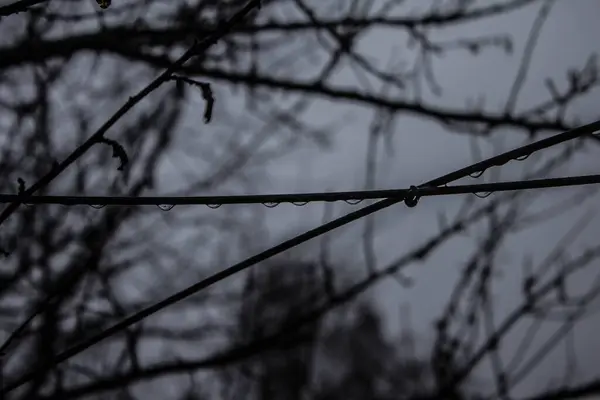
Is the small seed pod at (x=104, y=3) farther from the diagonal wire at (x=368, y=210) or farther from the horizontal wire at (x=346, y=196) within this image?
the diagonal wire at (x=368, y=210)

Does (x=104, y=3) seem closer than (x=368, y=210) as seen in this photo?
No

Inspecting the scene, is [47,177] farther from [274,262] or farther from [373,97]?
[274,262]

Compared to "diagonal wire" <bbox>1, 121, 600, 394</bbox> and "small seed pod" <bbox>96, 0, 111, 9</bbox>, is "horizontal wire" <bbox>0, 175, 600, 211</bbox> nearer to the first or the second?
"diagonal wire" <bbox>1, 121, 600, 394</bbox>

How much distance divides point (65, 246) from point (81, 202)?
2.80m

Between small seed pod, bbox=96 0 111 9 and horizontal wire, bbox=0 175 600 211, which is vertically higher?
small seed pod, bbox=96 0 111 9

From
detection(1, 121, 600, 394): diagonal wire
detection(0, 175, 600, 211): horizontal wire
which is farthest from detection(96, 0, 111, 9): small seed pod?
detection(1, 121, 600, 394): diagonal wire

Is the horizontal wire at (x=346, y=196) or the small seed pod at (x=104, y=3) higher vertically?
the small seed pod at (x=104, y=3)

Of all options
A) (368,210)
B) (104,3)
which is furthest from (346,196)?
(104,3)

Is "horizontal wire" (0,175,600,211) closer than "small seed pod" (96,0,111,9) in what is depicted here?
Yes

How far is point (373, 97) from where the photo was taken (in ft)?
12.0

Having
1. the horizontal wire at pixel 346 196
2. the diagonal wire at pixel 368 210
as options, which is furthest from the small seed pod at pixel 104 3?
the diagonal wire at pixel 368 210

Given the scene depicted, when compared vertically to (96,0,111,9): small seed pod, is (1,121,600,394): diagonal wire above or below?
below

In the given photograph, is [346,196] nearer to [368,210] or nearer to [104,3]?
[368,210]

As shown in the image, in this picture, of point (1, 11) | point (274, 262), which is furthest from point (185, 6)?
point (274, 262)
